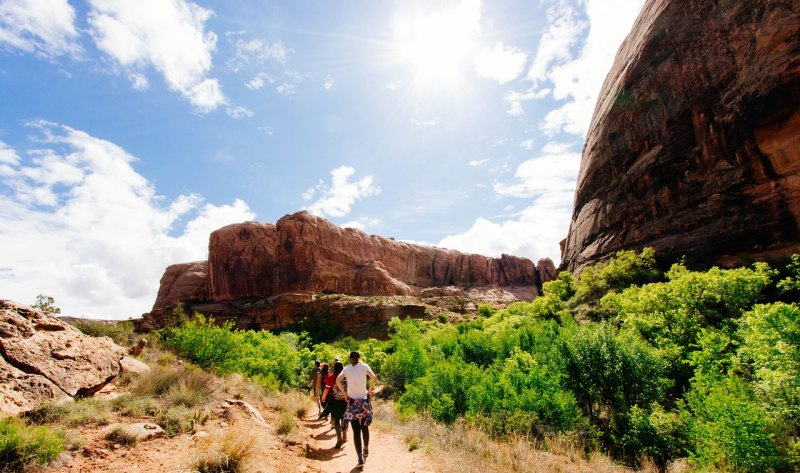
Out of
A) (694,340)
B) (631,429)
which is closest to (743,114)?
(694,340)

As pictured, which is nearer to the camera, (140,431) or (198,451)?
(198,451)

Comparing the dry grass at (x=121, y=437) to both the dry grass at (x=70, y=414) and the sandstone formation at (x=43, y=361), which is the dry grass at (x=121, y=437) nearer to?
the dry grass at (x=70, y=414)

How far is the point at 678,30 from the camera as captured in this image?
24281 mm

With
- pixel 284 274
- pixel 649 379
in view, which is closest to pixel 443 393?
pixel 649 379

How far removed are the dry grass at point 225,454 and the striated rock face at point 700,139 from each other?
24018 millimetres

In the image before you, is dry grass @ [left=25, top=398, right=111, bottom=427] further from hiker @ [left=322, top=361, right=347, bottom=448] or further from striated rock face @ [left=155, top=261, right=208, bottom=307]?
striated rock face @ [left=155, top=261, right=208, bottom=307]

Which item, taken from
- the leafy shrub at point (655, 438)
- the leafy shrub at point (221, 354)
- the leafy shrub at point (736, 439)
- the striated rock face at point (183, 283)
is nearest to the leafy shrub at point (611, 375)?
the leafy shrub at point (655, 438)

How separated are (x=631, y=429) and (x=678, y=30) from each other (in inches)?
1135

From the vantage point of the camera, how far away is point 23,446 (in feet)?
13.9

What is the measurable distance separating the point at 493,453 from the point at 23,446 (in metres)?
7.04

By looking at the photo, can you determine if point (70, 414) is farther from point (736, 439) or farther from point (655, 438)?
point (655, 438)

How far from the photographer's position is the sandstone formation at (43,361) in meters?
5.70

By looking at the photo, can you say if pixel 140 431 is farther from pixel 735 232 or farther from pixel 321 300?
pixel 321 300

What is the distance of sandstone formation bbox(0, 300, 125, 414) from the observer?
5.70 m
